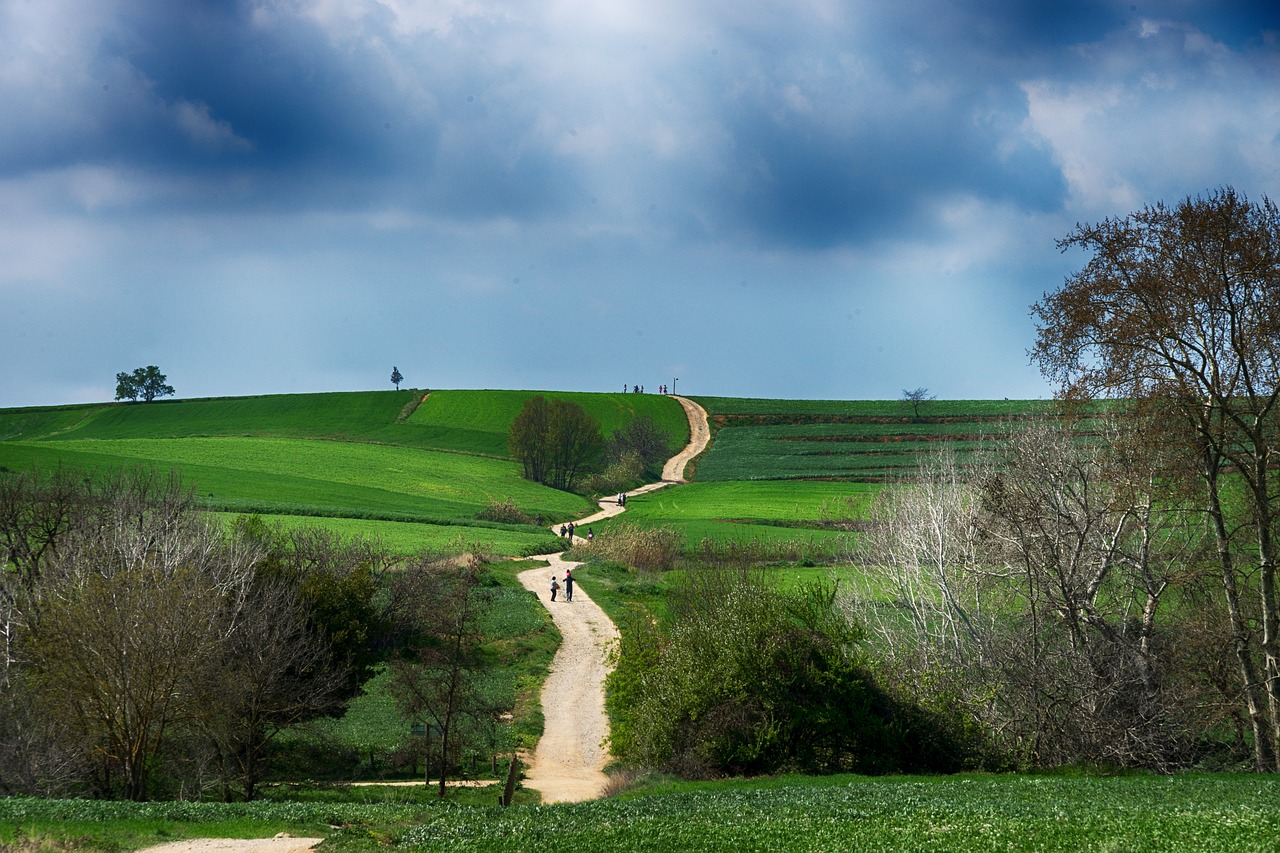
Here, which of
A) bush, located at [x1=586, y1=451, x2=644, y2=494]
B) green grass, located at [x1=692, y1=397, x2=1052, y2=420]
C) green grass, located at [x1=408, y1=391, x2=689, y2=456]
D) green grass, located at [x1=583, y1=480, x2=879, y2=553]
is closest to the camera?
green grass, located at [x1=583, y1=480, x2=879, y2=553]

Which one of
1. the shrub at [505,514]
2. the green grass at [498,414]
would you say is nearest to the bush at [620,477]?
the green grass at [498,414]

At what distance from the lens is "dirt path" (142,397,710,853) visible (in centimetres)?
1616

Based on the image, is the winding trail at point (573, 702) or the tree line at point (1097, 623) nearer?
the tree line at point (1097, 623)

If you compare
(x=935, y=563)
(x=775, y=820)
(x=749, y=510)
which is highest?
(x=935, y=563)

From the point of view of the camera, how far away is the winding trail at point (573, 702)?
3122 centimetres

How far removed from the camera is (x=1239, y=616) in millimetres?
24406

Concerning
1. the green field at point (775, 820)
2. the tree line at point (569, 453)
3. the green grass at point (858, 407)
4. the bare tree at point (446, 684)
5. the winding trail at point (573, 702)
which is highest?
the green grass at point (858, 407)

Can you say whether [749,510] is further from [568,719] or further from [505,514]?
[568,719]

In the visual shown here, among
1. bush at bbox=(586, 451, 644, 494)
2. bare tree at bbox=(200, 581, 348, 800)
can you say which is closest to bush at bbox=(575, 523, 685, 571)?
bare tree at bbox=(200, 581, 348, 800)

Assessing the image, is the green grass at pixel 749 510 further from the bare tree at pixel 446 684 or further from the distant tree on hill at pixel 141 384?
the distant tree on hill at pixel 141 384

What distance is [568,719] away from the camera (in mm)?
37969

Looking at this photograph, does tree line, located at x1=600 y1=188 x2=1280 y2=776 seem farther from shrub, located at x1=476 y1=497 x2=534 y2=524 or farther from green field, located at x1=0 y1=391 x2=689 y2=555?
shrub, located at x1=476 y1=497 x2=534 y2=524

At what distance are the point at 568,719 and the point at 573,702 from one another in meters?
2.13

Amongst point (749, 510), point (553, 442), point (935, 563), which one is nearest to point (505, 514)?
point (749, 510)
